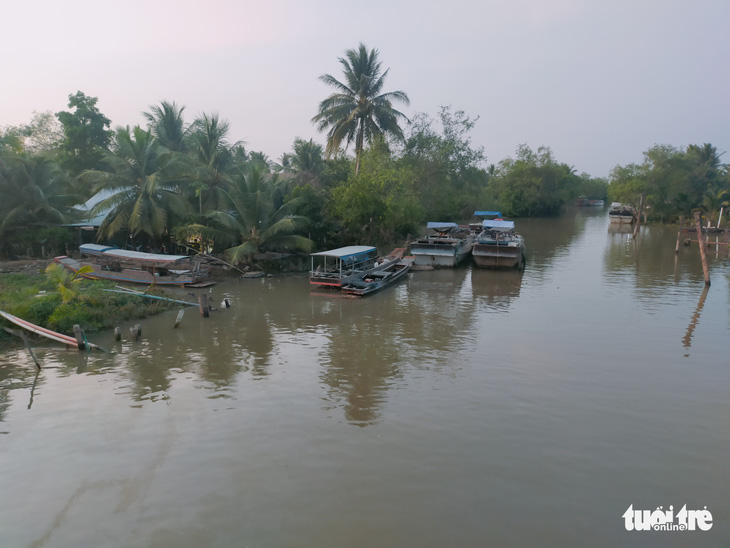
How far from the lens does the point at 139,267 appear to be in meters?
21.4

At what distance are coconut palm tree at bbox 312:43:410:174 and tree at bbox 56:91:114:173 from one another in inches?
556

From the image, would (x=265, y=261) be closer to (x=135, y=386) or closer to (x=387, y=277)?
(x=387, y=277)

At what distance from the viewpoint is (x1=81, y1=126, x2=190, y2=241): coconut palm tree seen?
22.8 metres

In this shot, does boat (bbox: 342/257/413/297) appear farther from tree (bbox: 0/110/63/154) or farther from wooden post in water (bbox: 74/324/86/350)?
tree (bbox: 0/110/63/154)

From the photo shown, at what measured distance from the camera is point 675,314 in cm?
1673

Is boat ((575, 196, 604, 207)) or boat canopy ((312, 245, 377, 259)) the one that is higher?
boat ((575, 196, 604, 207))

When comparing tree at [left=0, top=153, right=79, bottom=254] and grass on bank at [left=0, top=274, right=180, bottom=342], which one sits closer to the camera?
grass on bank at [left=0, top=274, right=180, bottom=342]

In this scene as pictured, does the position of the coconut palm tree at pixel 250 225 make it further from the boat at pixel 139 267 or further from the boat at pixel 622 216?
the boat at pixel 622 216

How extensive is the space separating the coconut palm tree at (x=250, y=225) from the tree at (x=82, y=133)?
13.0 meters

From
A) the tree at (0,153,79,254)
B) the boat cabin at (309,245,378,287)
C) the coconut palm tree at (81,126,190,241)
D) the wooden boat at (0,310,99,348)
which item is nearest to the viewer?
the wooden boat at (0,310,99,348)

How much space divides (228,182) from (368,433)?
20.2 meters

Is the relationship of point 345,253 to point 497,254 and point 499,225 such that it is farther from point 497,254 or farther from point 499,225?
point 499,225

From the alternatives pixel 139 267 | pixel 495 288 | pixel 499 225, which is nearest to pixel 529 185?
pixel 499 225

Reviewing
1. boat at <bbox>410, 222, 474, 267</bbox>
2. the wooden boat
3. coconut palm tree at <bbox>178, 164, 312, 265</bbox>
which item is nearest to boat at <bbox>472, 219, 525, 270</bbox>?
boat at <bbox>410, 222, 474, 267</bbox>
